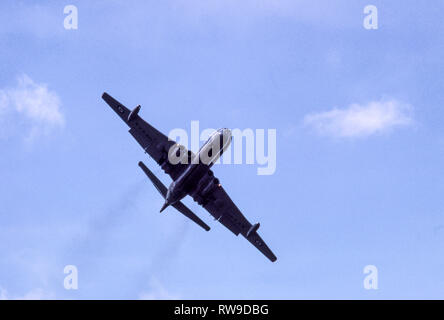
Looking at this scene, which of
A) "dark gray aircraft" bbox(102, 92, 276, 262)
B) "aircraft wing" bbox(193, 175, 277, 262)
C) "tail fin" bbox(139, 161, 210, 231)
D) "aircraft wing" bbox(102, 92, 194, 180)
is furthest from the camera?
"aircraft wing" bbox(193, 175, 277, 262)

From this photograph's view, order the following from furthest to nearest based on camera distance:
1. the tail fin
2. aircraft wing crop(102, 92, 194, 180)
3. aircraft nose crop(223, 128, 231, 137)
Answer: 1. aircraft wing crop(102, 92, 194, 180)
2. the tail fin
3. aircraft nose crop(223, 128, 231, 137)

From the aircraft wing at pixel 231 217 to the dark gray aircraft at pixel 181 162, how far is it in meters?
0.17

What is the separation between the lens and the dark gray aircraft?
8062cm

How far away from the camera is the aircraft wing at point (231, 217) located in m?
90.6

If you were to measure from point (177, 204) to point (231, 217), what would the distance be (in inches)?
422

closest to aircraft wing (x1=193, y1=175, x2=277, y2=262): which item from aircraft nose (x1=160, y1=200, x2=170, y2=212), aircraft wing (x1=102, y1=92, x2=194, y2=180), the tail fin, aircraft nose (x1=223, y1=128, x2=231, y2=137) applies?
the tail fin

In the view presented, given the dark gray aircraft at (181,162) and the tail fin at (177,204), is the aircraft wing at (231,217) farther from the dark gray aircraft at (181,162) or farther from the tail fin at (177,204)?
the tail fin at (177,204)

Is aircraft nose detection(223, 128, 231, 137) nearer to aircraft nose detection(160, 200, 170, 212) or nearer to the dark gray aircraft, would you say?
the dark gray aircraft
